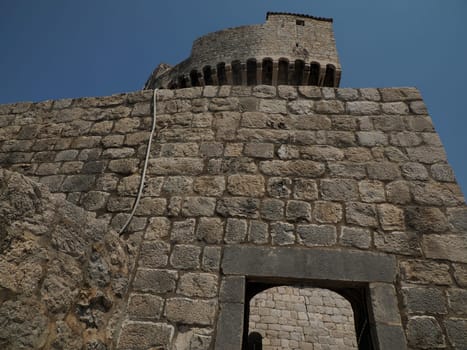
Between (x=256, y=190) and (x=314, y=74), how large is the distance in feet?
32.5

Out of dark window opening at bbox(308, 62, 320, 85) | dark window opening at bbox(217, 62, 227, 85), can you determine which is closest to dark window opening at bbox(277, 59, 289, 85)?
dark window opening at bbox(308, 62, 320, 85)

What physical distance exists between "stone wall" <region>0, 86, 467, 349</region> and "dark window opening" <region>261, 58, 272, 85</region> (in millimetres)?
8507

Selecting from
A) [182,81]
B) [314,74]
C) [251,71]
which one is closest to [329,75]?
[314,74]

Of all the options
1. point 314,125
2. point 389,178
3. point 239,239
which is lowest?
point 239,239

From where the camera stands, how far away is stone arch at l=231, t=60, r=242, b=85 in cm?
1154

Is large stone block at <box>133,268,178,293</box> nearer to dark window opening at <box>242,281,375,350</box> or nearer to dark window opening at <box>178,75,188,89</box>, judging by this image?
dark window opening at <box>242,281,375,350</box>

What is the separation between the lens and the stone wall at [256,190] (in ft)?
7.68

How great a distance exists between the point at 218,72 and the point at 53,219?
10.8 meters

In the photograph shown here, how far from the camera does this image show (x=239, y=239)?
8.59 ft

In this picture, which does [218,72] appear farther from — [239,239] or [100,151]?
[239,239]

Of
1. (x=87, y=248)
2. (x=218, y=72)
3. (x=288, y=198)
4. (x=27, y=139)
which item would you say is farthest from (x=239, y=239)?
(x=218, y=72)

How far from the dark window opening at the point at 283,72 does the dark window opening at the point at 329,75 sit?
143cm

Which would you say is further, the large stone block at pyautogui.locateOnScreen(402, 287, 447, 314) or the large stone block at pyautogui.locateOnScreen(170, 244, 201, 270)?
the large stone block at pyautogui.locateOnScreen(170, 244, 201, 270)

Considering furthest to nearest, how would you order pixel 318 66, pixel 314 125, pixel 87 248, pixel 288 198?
pixel 318 66 → pixel 314 125 → pixel 288 198 → pixel 87 248
